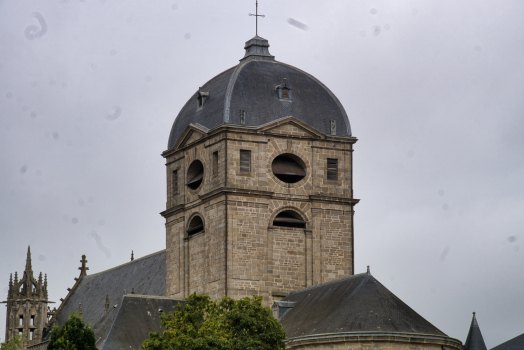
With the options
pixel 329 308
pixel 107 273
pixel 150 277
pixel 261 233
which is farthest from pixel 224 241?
pixel 107 273

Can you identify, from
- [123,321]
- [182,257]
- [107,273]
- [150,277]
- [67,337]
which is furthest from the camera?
[107,273]

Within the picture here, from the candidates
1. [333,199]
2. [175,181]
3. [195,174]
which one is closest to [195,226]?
[195,174]

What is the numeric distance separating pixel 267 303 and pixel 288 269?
2273 mm

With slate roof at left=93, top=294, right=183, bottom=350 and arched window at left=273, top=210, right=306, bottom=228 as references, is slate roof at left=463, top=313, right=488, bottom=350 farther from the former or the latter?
slate roof at left=93, top=294, right=183, bottom=350

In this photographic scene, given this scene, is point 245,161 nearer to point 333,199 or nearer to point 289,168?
point 289,168

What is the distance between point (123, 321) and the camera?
76.2 m

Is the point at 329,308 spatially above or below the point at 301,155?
below

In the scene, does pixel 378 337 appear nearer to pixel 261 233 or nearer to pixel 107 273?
pixel 261 233

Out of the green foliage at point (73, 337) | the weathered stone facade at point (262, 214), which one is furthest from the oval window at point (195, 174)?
the green foliage at point (73, 337)

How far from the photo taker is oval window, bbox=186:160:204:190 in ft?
268

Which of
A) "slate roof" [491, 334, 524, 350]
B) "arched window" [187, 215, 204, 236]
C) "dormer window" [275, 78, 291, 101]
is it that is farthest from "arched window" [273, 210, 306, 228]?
"slate roof" [491, 334, 524, 350]

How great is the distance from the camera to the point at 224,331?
212 feet

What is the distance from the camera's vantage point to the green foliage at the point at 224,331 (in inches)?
2498

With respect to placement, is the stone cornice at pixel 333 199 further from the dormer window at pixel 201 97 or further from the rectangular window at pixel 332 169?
the dormer window at pixel 201 97
